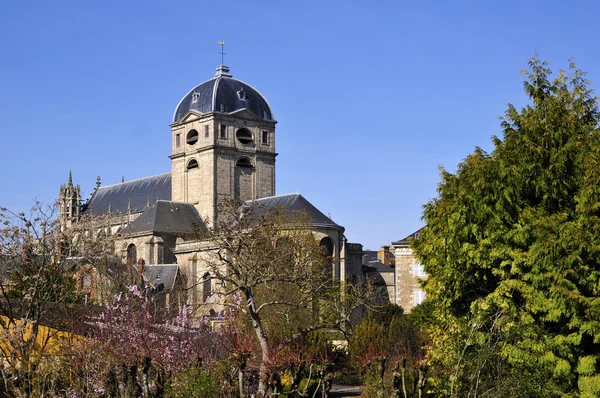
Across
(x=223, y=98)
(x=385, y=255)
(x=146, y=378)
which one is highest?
(x=223, y=98)

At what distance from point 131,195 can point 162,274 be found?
19371mm

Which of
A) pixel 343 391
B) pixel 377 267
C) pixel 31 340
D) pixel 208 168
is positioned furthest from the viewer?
pixel 377 267

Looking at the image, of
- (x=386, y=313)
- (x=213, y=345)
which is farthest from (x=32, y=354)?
(x=386, y=313)

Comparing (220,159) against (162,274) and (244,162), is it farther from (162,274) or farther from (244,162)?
(162,274)

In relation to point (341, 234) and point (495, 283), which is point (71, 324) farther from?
point (341, 234)

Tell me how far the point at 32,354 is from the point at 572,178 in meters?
14.0

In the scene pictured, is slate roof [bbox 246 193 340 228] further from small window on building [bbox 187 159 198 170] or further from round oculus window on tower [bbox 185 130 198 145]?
round oculus window on tower [bbox 185 130 198 145]

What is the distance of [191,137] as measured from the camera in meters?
71.3

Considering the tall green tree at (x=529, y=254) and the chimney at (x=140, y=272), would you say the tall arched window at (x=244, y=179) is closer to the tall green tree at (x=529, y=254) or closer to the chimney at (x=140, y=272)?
the chimney at (x=140, y=272)

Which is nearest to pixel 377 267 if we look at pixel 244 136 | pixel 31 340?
pixel 244 136

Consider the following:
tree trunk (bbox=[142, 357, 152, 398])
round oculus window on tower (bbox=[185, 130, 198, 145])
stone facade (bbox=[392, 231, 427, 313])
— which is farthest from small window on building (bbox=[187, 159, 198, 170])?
tree trunk (bbox=[142, 357, 152, 398])

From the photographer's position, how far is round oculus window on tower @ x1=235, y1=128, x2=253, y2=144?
231ft

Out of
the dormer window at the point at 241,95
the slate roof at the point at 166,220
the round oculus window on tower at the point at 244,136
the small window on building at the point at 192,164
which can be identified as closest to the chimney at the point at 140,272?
the slate roof at the point at 166,220

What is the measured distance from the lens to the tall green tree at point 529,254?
840 inches
